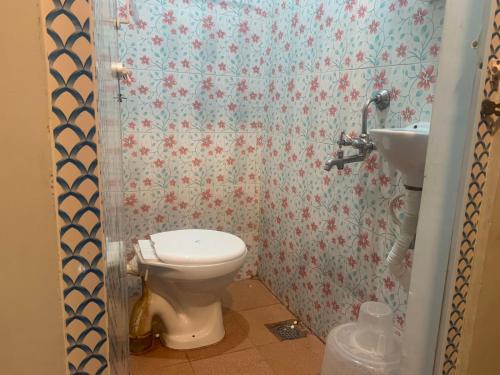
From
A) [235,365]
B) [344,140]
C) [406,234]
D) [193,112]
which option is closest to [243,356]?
[235,365]

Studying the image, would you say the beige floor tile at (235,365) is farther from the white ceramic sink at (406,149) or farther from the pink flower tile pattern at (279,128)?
the white ceramic sink at (406,149)

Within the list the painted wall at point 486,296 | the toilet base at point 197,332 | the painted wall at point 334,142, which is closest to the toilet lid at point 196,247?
the toilet base at point 197,332

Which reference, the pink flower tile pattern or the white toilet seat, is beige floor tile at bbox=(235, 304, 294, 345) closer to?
the pink flower tile pattern

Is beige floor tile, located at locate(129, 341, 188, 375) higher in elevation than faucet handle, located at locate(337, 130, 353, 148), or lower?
lower

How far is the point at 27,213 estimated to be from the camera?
1.08 feet

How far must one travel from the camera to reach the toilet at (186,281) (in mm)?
1461

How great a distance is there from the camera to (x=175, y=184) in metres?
2.00

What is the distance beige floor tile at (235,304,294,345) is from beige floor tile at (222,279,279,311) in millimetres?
51

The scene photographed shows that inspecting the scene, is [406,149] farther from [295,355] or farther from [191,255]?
[295,355]

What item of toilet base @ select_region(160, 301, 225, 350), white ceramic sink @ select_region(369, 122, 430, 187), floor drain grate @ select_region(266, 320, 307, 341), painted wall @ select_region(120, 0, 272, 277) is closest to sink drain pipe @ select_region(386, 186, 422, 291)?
white ceramic sink @ select_region(369, 122, 430, 187)

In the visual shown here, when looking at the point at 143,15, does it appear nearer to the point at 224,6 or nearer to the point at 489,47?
the point at 224,6

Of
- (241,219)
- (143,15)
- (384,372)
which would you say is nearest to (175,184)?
(241,219)

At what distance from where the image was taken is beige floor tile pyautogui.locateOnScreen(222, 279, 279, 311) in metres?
2.01

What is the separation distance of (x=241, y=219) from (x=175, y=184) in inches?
17.6
